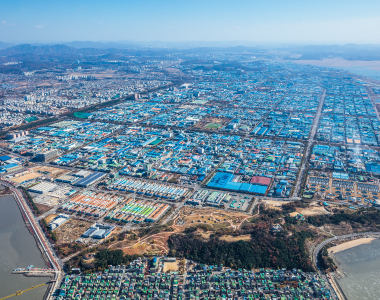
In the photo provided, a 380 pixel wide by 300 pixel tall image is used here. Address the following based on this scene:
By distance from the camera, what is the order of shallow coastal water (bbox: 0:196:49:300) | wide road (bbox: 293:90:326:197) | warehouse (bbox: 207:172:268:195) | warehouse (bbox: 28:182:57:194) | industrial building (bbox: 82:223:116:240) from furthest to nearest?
1. wide road (bbox: 293:90:326:197)
2. warehouse (bbox: 28:182:57:194)
3. warehouse (bbox: 207:172:268:195)
4. industrial building (bbox: 82:223:116:240)
5. shallow coastal water (bbox: 0:196:49:300)

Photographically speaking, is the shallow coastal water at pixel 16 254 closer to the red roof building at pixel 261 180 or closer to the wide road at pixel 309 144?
the red roof building at pixel 261 180

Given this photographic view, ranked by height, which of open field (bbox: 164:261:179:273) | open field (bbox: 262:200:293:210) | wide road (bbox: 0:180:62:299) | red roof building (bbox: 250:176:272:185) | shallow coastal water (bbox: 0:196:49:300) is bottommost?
shallow coastal water (bbox: 0:196:49:300)

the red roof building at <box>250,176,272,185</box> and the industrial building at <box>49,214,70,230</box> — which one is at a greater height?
the red roof building at <box>250,176,272,185</box>

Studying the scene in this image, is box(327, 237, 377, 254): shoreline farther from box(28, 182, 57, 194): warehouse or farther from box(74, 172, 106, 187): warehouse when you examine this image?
box(28, 182, 57, 194): warehouse

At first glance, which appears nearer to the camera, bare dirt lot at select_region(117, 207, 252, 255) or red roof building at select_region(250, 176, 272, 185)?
bare dirt lot at select_region(117, 207, 252, 255)

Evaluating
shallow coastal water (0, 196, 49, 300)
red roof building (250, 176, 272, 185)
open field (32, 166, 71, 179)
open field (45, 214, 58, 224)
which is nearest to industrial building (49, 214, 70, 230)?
open field (45, 214, 58, 224)

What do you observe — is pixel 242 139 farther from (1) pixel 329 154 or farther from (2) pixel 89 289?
(2) pixel 89 289

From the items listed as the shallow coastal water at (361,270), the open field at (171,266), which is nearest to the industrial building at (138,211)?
the open field at (171,266)
